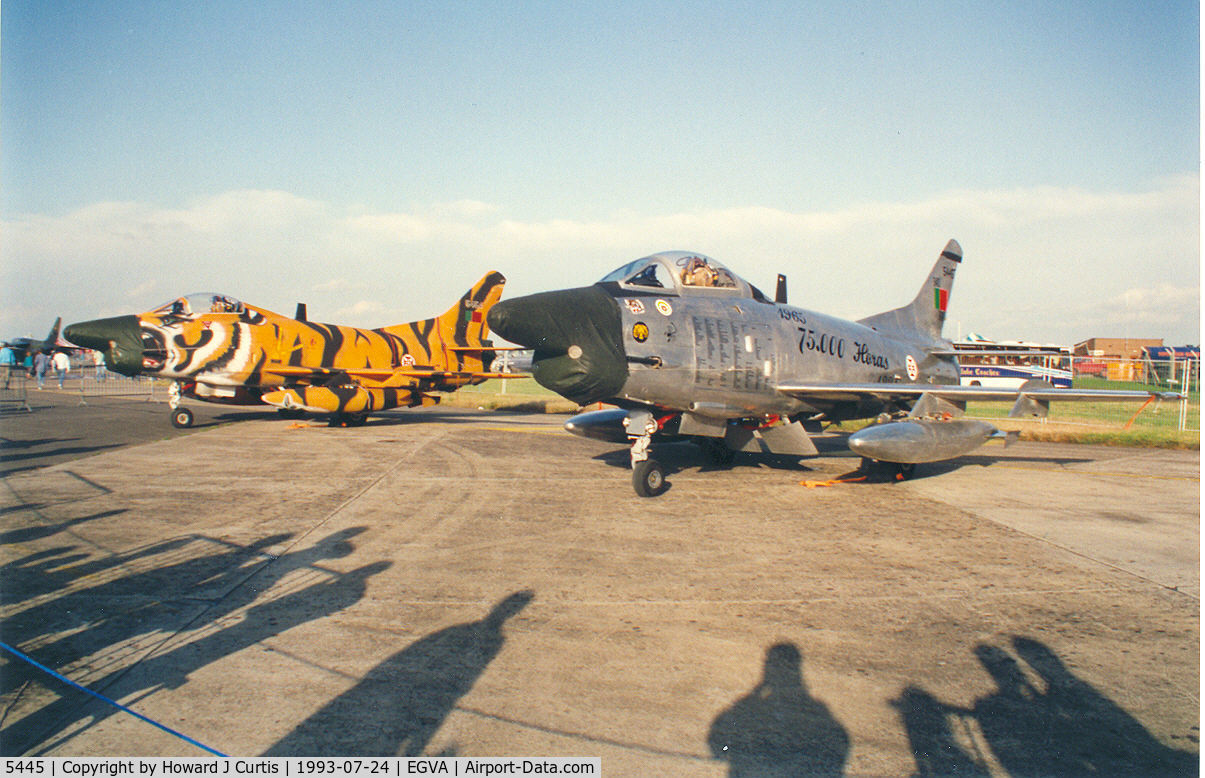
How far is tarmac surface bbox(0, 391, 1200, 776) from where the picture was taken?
3389 millimetres

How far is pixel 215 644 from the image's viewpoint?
14.4ft

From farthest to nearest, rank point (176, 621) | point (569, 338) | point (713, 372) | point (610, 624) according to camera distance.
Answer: point (713, 372)
point (569, 338)
point (610, 624)
point (176, 621)

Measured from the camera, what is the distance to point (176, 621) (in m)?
4.73

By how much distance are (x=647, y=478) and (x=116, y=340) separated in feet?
A: 46.2

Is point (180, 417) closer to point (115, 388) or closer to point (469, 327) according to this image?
point (469, 327)

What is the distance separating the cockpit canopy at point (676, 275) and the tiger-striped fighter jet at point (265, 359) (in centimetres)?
996

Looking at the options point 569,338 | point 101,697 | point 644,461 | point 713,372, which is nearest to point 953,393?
point 713,372

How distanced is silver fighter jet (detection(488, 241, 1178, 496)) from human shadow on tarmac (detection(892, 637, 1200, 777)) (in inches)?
214

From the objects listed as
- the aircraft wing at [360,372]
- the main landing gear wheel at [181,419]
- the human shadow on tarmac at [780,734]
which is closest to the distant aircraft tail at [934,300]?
the aircraft wing at [360,372]

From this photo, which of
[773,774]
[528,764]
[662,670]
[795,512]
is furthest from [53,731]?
[795,512]

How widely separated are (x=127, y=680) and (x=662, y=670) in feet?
10.1

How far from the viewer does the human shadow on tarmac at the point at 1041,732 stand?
3234mm

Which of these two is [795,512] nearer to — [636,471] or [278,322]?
[636,471]

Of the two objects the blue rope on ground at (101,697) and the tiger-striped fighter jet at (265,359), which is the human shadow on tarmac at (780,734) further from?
the tiger-striped fighter jet at (265,359)
